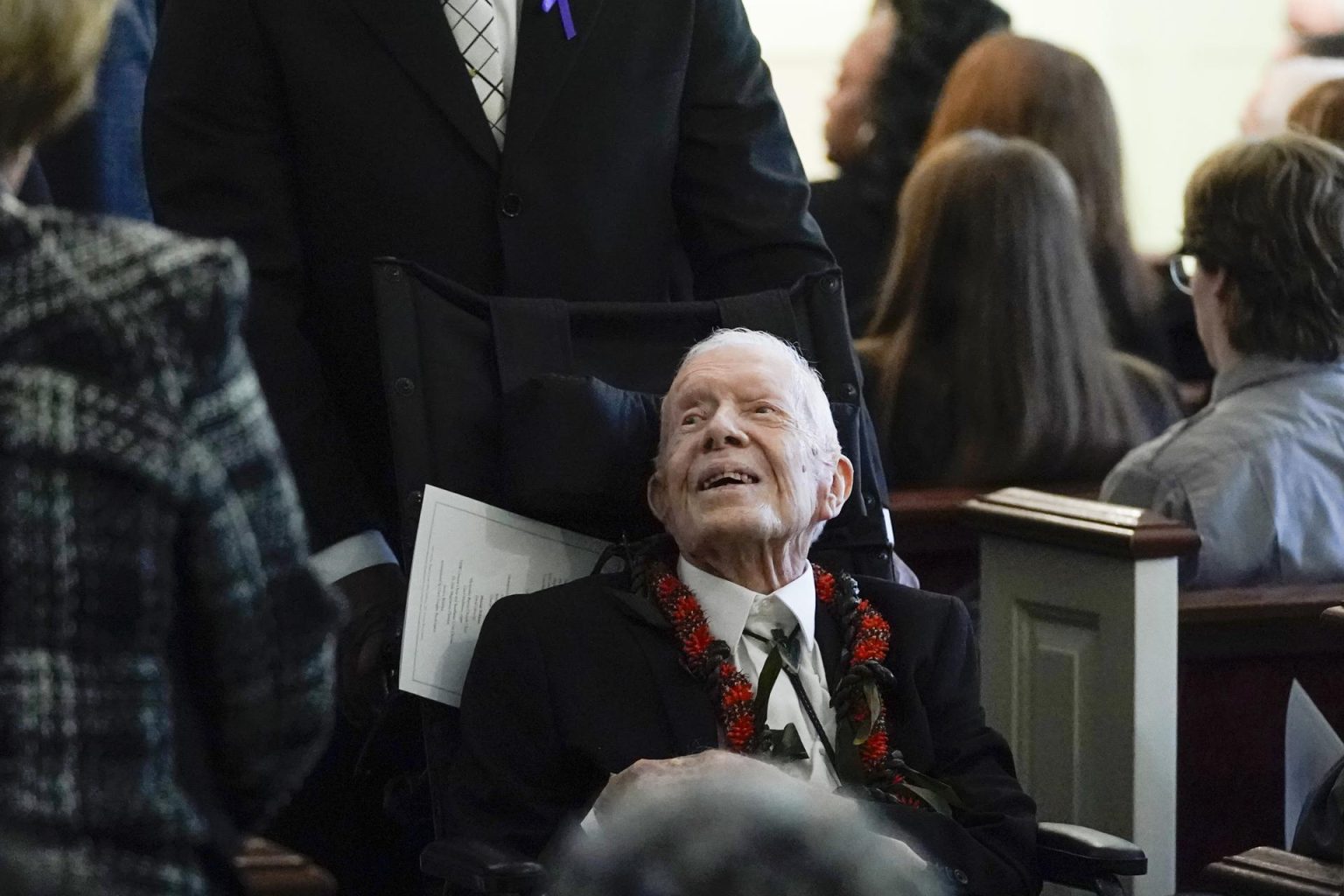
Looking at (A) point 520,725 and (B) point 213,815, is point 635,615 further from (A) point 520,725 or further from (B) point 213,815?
(B) point 213,815

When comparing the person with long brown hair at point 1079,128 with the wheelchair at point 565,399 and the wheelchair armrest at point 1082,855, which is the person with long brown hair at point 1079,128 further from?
the wheelchair armrest at point 1082,855

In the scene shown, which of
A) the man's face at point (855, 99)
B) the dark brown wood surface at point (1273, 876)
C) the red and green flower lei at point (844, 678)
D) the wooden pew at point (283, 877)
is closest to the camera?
the wooden pew at point (283, 877)

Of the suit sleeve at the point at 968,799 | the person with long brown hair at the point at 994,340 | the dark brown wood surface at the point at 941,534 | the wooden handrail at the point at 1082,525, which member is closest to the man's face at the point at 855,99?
the person with long brown hair at the point at 994,340

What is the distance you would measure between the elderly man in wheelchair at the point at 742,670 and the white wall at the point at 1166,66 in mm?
4797

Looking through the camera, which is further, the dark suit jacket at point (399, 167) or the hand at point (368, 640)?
the dark suit jacket at point (399, 167)

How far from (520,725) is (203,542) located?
977mm

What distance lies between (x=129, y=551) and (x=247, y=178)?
128cm

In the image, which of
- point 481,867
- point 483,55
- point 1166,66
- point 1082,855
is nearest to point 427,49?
point 483,55

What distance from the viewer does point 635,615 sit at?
2408 millimetres

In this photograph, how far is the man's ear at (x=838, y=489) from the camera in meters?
2.52

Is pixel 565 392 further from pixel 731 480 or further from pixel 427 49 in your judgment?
pixel 427 49

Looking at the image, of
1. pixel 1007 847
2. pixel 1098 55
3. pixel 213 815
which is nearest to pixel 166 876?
pixel 213 815

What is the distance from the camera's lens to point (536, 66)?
2.61 metres

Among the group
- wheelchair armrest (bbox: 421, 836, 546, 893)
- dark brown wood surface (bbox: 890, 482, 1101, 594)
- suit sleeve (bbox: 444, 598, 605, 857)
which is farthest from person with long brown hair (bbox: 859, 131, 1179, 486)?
wheelchair armrest (bbox: 421, 836, 546, 893)
